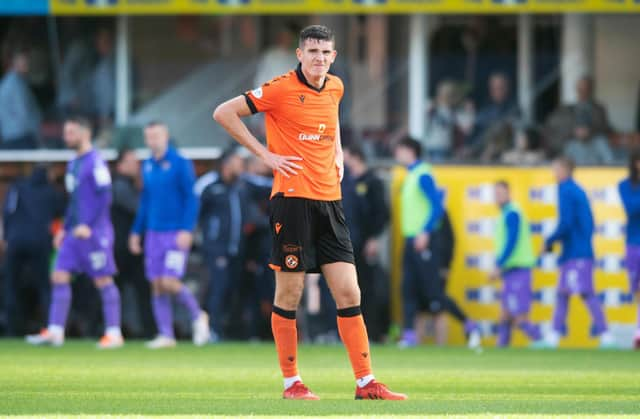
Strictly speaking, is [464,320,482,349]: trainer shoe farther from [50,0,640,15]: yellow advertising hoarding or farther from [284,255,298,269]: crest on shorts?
[284,255,298,269]: crest on shorts

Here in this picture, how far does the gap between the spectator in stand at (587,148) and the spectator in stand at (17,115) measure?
7.38 m

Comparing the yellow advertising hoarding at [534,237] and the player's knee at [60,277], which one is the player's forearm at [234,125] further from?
the yellow advertising hoarding at [534,237]

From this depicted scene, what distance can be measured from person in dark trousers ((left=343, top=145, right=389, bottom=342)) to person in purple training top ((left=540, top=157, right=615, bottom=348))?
2.10 m

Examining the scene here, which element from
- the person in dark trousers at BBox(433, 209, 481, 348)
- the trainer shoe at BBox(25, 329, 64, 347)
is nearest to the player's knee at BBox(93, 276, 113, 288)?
the trainer shoe at BBox(25, 329, 64, 347)

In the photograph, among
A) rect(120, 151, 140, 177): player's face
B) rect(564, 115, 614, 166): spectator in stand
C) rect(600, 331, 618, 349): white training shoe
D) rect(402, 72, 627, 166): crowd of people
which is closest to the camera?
rect(600, 331, 618, 349): white training shoe

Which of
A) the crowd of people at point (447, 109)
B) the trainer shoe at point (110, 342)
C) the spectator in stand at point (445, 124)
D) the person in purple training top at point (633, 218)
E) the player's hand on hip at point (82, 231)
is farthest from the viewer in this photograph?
the spectator in stand at point (445, 124)

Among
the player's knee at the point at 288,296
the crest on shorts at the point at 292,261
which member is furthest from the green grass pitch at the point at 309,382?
the crest on shorts at the point at 292,261

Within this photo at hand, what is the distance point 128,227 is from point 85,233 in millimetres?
3367

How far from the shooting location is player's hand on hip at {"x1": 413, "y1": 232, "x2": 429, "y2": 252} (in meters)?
16.8

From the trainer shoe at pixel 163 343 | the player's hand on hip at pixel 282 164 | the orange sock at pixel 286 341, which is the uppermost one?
the player's hand on hip at pixel 282 164

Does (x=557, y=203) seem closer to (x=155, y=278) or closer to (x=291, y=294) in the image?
(x=155, y=278)

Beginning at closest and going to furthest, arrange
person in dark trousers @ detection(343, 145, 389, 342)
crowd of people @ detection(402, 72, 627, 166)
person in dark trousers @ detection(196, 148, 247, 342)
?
person in dark trousers @ detection(343, 145, 389, 342) < person in dark trousers @ detection(196, 148, 247, 342) < crowd of people @ detection(402, 72, 627, 166)

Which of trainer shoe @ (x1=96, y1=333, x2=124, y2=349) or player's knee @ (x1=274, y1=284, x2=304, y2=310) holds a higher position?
player's knee @ (x1=274, y1=284, x2=304, y2=310)

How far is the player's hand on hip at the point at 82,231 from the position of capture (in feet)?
49.4
